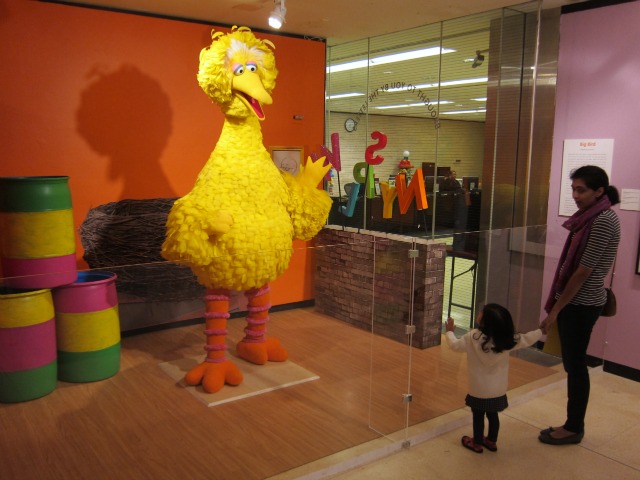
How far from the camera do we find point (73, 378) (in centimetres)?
220

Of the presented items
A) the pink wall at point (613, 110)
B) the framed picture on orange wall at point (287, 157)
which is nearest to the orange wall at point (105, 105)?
the framed picture on orange wall at point (287, 157)

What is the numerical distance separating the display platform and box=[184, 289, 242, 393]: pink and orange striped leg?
0.04 meters

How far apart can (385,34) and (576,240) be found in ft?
8.11

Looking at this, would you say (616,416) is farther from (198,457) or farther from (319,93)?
(319,93)

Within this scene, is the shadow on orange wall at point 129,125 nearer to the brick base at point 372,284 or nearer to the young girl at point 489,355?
the brick base at point 372,284

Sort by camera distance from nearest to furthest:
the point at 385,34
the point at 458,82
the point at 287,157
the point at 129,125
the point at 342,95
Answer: the point at 129,125, the point at 458,82, the point at 385,34, the point at 287,157, the point at 342,95

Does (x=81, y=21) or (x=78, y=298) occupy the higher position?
(x=81, y=21)

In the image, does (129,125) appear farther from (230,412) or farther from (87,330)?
(230,412)

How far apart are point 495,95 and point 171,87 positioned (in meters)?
2.24

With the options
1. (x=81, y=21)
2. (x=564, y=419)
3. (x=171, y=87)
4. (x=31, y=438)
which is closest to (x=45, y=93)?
(x=81, y=21)

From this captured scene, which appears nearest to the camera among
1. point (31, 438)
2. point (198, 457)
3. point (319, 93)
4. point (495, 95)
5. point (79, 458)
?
point (31, 438)

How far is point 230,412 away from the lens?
2.72 m

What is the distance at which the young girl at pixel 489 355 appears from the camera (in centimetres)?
238

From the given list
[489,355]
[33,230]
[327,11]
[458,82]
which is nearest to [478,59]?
[458,82]
